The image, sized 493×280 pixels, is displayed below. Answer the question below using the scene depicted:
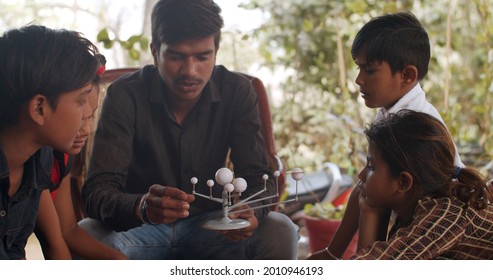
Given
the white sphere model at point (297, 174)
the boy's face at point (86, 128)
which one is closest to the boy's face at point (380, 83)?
the white sphere model at point (297, 174)

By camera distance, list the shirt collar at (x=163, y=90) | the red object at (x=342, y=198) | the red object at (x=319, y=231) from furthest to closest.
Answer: the red object at (x=342, y=198)
the red object at (x=319, y=231)
the shirt collar at (x=163, y=90)

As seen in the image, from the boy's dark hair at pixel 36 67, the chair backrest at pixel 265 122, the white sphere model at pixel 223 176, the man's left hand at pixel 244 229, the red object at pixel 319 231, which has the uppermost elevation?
the boy's dark hair at pixel 36 67

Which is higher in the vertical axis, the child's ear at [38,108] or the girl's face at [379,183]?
the child's ear at [38,108]

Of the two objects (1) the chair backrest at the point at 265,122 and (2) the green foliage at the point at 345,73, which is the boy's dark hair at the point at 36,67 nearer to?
(1) the chair backrest at the point at 265,122

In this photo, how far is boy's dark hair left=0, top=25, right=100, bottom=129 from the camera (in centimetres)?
129

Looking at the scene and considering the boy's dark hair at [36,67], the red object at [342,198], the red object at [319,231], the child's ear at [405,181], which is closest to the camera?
the boy's dark hair at [36,67]

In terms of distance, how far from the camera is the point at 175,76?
1501mm

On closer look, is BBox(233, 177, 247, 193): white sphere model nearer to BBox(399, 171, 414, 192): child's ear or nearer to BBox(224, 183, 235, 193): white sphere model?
BBox(224, 183, 235, 193): white sphere model

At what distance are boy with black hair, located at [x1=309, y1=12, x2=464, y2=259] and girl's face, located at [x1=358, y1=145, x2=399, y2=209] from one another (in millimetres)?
65

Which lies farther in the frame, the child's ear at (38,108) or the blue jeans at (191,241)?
the blue jeans at (191,241)

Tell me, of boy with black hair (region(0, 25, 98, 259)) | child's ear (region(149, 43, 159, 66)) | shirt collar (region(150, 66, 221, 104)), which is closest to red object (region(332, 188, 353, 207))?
shirt collar (region(150, 66, 221, 104))

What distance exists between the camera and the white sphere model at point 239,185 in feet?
4.83
